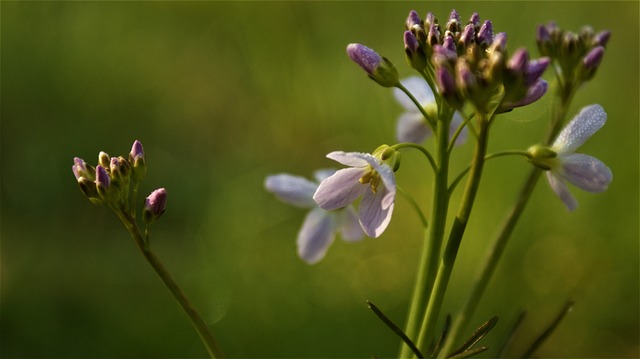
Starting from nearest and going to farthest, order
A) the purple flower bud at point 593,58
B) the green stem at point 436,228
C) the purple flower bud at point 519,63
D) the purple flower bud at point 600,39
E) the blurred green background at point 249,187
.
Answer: the purple flower bud at point 519,63
the green stem at point 436,228
the purple flower bud at point 593,58
the purple flower bud at point 600,39
the blurred green background at point 249,187

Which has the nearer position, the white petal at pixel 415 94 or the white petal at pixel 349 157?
the white petal at pixel 349 157

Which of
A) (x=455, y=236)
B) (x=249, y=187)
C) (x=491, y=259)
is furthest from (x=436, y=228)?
(x=249, y=187)

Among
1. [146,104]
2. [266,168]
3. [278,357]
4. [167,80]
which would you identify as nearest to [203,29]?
[167,80]

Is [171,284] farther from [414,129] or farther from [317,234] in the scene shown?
[414,129]

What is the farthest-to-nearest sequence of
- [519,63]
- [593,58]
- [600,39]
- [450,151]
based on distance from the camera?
[600,39]
[593,58]
[450,151]
[519,63]

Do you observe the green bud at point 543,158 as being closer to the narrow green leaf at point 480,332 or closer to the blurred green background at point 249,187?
the narrow green leaf at point 480,332

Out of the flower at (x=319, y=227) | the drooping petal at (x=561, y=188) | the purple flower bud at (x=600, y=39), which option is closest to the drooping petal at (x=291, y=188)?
the flower at (x=319, y=227)
